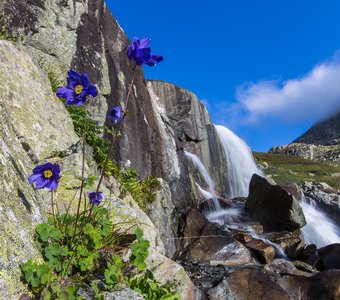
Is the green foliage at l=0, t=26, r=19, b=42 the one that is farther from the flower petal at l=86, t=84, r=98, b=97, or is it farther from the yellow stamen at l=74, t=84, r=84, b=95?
the flower petal at l=86, t=84, r=98, b=97

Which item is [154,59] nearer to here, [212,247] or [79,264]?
[79,264]

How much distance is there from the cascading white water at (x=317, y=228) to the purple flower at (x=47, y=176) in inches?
814

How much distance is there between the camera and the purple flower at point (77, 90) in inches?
153

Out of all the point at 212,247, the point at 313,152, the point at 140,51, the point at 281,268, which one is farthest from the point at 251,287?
the point at 313,152

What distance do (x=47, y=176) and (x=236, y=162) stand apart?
30.6 meters

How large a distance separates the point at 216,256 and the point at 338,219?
2062cm

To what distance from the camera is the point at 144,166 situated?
49.1 feet

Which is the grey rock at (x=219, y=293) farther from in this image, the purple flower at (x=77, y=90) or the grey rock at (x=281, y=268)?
the purple flower at (x=77, y=90)

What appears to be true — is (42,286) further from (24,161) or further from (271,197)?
(271,197)

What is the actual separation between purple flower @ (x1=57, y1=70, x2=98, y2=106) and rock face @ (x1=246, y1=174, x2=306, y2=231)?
58.4 feet

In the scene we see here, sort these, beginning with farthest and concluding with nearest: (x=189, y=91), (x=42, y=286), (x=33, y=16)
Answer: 1. (x=189, y=91)
2. (x=33, y=16)
3. (x=42, y=286)


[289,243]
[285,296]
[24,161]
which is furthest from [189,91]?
[24,161]

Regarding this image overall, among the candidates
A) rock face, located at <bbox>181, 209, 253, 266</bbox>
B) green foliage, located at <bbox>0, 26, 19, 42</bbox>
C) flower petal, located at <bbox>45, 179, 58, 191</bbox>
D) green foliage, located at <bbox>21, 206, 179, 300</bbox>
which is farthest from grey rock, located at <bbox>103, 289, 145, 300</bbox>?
rock face, located at <bbox>181, 209, 253, 266</bbox>

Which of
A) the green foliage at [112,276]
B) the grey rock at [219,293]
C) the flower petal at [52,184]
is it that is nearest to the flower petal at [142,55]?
the flower petal at [52,184]
